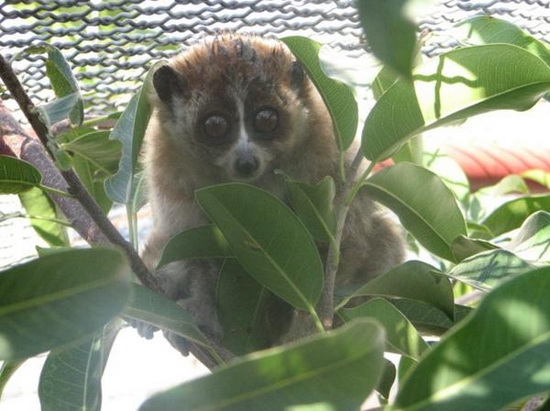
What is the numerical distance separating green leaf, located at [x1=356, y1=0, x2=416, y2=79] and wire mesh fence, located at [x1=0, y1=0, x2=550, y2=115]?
159 cm

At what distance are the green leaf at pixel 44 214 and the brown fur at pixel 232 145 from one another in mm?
264

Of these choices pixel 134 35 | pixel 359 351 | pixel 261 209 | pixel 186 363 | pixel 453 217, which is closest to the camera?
pixel 359 351

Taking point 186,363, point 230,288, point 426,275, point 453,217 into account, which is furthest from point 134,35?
point 186,363

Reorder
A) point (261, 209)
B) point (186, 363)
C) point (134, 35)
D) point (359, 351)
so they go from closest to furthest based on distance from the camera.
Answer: point (359, 351)
point (261, 209)
point (134, 35)
point (186, 363)

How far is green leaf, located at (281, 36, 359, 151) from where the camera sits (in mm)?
1477

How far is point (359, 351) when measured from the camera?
0.82 metres

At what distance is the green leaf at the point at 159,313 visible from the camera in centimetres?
134

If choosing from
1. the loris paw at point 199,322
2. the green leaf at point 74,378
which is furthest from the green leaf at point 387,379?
the green leaf at point 74,378

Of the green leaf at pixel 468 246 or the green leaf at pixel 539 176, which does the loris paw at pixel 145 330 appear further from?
the green leaf at pixel 539 176

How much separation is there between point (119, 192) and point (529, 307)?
3.40 feet

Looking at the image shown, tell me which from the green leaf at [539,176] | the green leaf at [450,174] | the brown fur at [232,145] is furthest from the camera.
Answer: the green leaf at [539,176]

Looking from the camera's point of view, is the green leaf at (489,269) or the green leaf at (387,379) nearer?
the green leaf at (489,269)

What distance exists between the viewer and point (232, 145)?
2.52 m

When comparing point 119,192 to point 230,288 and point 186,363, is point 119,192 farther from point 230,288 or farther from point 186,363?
point 186,363
